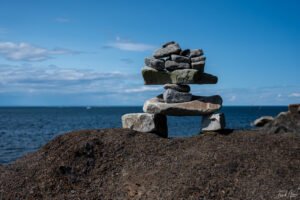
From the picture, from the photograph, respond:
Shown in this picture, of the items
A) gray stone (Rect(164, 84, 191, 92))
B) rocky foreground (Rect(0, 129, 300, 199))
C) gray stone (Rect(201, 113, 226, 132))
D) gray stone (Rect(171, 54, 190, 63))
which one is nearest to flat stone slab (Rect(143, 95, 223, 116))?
gray stone (Rect(201, 113, 226, 132))

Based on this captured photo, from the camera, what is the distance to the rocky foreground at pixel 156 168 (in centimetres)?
1088

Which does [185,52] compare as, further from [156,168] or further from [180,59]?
[156,168]

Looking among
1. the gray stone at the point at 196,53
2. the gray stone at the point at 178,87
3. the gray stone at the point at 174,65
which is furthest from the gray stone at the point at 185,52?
the gray stone at the point at 178,87

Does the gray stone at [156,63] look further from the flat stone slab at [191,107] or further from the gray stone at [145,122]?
the gray stone at [145,122]

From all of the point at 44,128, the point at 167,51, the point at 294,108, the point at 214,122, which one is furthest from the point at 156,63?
the point at 44,128

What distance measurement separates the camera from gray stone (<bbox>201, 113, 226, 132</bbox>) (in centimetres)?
1454

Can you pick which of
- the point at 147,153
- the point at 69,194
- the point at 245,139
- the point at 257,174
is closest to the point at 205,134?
Answer: the point at 245,139

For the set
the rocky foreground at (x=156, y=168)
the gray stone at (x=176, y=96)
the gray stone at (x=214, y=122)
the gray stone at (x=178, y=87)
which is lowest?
the rocky foreground at (x=156, y=168)

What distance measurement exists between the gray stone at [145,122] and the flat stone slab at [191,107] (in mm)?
330

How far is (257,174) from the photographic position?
11359mm

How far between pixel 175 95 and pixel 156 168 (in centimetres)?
374

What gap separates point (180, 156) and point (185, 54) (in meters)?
4.33

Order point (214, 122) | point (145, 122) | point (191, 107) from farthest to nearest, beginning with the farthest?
point (145, 122), point (191, 107), point (214, 122)

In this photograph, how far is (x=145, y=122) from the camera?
48.9 ft
